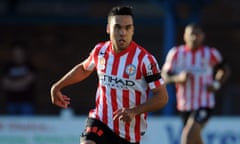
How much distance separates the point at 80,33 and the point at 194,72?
7.78 meters

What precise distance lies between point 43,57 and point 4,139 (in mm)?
6027

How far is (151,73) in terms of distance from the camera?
7789 millimetres

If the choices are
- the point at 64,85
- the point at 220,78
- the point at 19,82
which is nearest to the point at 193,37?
the point at 220,78

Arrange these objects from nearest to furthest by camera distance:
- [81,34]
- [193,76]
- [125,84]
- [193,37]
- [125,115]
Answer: [125,115], [125,84], [193,37], [193,76], [81,34]

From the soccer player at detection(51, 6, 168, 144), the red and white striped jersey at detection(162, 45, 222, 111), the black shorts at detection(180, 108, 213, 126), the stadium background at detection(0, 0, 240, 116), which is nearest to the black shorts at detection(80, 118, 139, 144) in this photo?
the soccer player at detection(51, 6, 168, 144)

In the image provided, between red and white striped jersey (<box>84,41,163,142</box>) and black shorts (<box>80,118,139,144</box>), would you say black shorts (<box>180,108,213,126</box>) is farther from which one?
black shorts (<box>80,118,139,144</box>)

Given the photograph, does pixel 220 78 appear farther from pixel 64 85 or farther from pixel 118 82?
pixel 118 82

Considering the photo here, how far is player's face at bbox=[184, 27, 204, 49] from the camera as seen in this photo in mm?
11898

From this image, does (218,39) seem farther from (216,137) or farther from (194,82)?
(194,82)

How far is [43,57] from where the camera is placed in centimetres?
1994

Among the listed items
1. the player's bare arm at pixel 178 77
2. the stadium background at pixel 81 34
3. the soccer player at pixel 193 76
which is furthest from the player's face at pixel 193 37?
the stadium background at pixel 81 34

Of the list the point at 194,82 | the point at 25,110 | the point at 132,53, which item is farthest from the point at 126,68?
the point at 25,110

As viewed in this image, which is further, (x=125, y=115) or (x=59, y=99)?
(x=59, y=99)

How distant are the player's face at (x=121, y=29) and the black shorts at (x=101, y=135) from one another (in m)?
0.75
